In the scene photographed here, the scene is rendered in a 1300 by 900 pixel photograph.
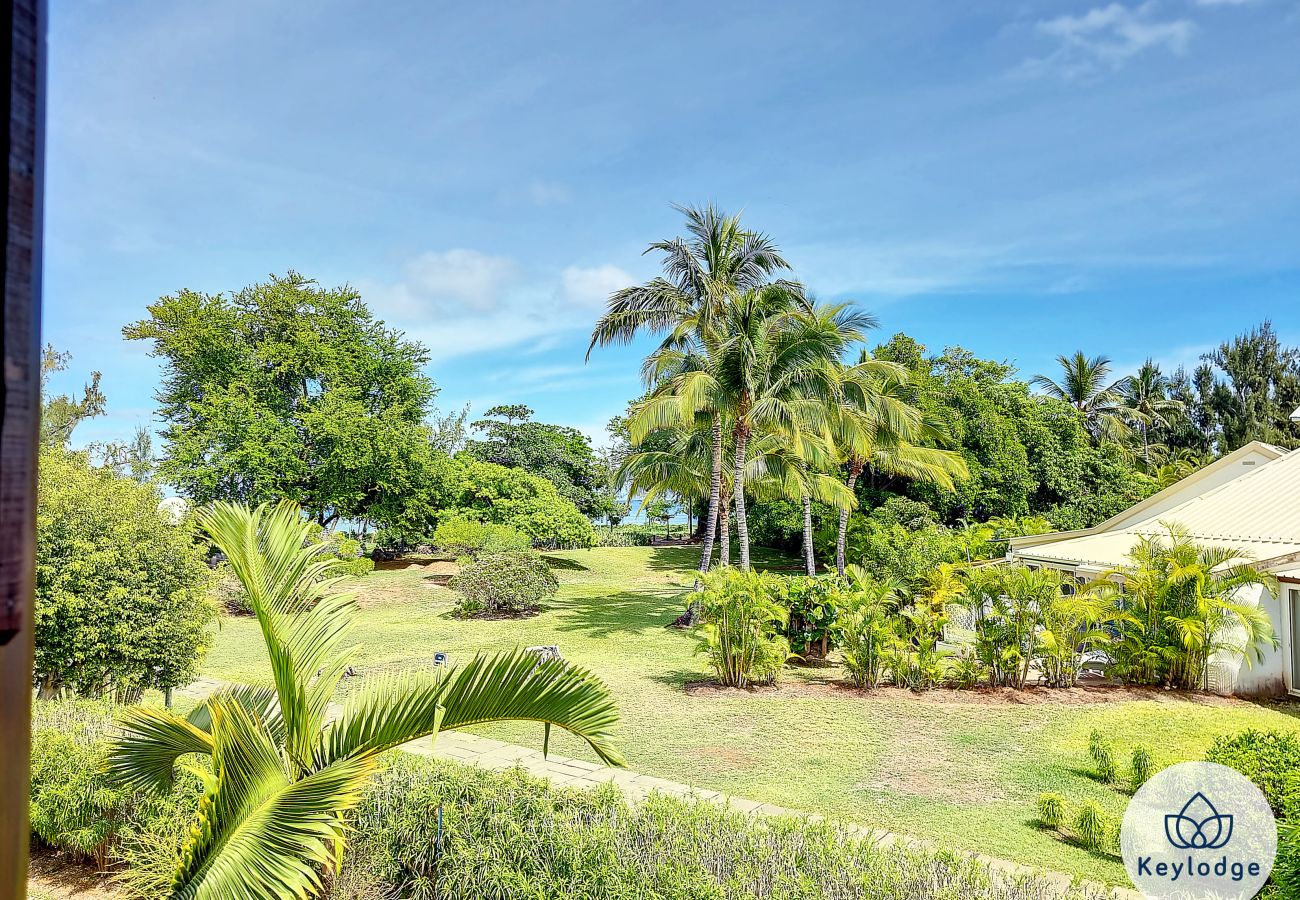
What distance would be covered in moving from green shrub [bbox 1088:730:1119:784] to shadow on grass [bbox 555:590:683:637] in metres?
9.46

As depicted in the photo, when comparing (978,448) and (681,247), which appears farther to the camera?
(978,448)

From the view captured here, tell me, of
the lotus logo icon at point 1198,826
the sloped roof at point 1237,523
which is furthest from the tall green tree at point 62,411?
the sloped roof at point 1237,523

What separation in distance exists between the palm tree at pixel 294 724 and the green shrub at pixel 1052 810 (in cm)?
406

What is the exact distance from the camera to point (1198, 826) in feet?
17.0

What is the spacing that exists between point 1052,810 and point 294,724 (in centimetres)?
574

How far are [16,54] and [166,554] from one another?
358 inches

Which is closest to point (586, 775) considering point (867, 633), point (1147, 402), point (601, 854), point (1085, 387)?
point (601, 854)

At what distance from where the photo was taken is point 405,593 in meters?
20.3

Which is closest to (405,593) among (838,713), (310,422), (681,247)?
(310,422)

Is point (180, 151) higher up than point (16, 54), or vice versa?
point (180, 151)

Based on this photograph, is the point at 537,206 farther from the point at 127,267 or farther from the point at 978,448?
the point at 978,448

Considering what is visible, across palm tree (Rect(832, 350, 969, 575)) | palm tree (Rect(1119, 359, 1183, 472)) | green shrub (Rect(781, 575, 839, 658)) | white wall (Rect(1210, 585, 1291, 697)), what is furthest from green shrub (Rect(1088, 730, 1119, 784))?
palm tree (Rect(1119, 359, 1183, 472))

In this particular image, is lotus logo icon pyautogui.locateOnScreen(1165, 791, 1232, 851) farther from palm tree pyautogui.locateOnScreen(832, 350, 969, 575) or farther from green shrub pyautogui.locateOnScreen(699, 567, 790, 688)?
palm tree pyautogui.locateOnScreen(832, 350, 969, 575)

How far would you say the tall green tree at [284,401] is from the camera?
23.5 metres
